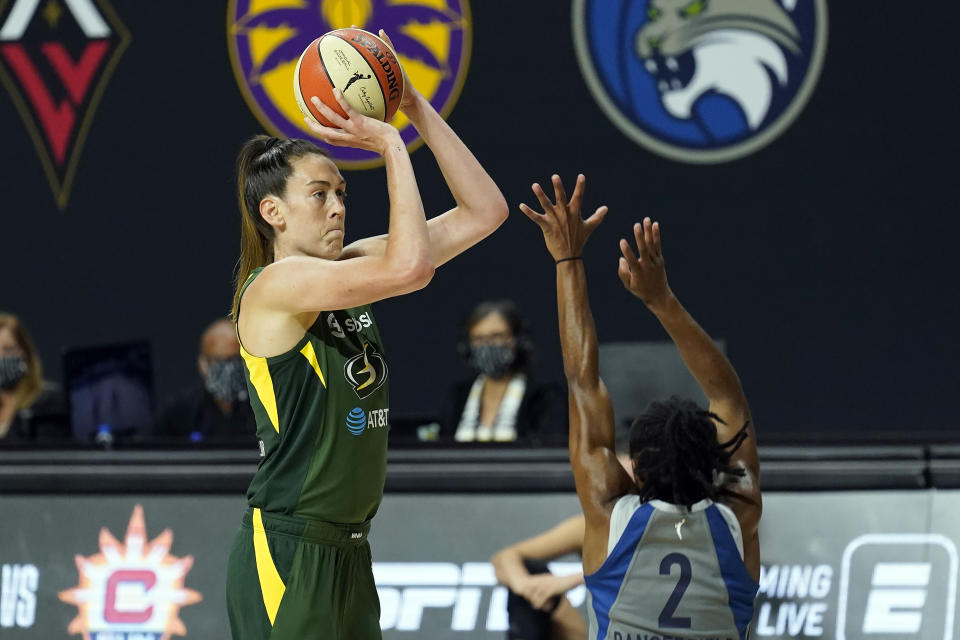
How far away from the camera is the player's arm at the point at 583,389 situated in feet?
9.97

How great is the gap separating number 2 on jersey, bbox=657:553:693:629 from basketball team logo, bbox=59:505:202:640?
2.26m

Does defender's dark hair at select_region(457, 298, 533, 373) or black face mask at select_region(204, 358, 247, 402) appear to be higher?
defender's dark hair at select_region(457, 298, 533, 373)

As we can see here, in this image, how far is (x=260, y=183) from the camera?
303cm

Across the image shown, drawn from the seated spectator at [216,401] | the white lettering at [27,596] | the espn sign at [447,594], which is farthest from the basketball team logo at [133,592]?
the seated spectator at [216,401]

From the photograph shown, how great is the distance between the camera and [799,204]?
25.5 ft

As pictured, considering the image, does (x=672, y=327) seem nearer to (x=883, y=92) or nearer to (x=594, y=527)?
(x=594, y=527)

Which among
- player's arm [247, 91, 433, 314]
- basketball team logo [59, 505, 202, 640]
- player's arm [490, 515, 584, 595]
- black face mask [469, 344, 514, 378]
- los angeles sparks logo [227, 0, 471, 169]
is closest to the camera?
player's arm [247, 91, 433, 314]

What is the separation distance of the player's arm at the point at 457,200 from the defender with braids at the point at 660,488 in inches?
5.5

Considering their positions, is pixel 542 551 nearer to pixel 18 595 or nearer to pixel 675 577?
pixel 675 577

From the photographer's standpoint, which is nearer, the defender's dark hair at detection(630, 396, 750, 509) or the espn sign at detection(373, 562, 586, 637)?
the defender's dark hair at detection(630, 396, 750, 509)

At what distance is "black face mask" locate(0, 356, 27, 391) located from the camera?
6328mm

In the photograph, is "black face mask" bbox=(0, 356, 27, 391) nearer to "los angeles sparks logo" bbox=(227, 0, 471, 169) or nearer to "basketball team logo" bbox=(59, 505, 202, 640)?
"basketball team logo" bbox=(59, 505, 202, 640)

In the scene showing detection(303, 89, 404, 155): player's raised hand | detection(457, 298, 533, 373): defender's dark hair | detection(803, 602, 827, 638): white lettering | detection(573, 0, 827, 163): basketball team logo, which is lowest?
detection(803, 602, 827, 638): white lettering

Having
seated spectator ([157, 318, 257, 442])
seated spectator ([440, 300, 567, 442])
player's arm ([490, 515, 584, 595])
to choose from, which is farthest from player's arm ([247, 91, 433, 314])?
seated spectator ([157, 318, 257, 442])
